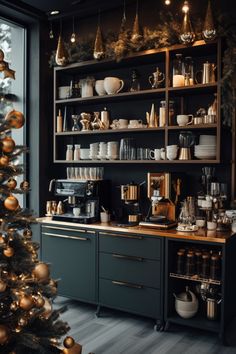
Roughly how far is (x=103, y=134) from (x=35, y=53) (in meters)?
1.16

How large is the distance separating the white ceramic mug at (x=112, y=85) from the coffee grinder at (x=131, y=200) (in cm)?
92

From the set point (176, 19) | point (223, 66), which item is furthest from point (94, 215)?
point (176, 19)

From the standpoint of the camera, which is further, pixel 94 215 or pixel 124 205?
pixel 124 205

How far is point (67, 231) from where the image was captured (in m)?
3.67

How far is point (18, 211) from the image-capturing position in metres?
1.97

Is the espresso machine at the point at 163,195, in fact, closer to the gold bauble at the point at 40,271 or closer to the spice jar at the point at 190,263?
the spice jar at the point at 190,263

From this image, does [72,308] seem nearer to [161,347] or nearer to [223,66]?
[161,347]

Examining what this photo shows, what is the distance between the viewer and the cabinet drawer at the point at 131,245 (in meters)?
3.19

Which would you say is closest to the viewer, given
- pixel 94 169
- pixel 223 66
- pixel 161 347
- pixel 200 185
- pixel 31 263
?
pixel 31 263

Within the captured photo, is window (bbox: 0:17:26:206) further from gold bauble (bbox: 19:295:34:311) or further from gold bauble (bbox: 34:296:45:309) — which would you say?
gold bauble (bbox: 19:295:34:311)

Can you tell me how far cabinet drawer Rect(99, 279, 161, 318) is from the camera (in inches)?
126

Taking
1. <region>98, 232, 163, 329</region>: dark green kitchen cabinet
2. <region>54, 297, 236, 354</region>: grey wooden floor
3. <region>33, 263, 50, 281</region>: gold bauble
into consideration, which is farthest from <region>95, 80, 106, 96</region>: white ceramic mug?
<region>33, 263, 50, 281</region>: gold bauble

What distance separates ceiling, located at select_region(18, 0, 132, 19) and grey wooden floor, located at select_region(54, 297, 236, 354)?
295 centimetres

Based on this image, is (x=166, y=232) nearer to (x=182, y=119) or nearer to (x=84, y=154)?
(x=182, y=119)
